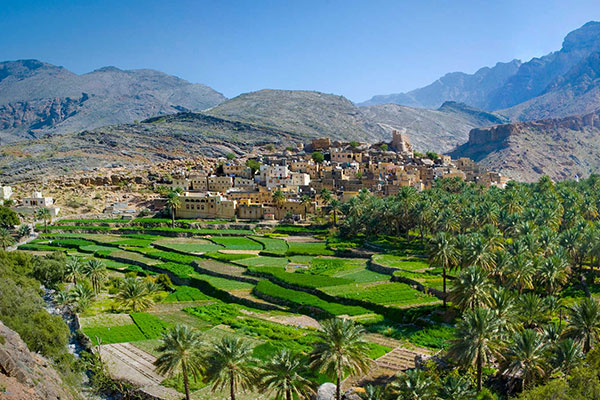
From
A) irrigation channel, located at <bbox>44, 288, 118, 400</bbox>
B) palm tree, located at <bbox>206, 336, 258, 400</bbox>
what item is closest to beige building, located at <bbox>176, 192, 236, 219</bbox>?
irrigation channel, located at <bbox>44, 288, 118, 400</bbox>

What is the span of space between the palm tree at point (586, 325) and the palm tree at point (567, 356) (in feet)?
10.2

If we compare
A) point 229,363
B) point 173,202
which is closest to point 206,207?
point 173,202

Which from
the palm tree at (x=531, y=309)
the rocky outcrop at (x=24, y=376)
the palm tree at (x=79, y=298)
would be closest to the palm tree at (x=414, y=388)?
the palm tree at (x=531, y=309)

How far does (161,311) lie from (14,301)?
47.8ft

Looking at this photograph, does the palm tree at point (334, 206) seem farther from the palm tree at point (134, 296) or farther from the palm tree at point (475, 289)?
the palm tree at point (475, 289)

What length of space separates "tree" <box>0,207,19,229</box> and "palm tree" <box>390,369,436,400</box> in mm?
88977

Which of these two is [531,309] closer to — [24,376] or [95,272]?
[24,376]

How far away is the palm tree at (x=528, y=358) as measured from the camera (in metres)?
26.2

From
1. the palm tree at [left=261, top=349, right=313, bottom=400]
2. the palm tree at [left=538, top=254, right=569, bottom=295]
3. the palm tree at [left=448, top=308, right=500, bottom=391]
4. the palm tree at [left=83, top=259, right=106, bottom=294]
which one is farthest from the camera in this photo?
the palm tree at [left=83, top=259, right=106, bottom=294]

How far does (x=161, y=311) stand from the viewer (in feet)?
168

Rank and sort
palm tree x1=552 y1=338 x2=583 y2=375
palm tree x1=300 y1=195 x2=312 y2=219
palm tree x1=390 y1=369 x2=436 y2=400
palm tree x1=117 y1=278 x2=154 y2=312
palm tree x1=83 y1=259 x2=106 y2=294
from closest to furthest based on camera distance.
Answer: palm tree x1=390 y1=369 x2=436 y2=400 → palm tree x1=552 y1=338 x2=583 y2=375 → palm tree x1=117 y1=278 x2=154 y2=312 → palm tree x1=83 y1=259 x2=106 y2=294 → palm tree x1=300 y1=195 x2=312 y2=219

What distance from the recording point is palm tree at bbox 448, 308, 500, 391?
2759 centimetres

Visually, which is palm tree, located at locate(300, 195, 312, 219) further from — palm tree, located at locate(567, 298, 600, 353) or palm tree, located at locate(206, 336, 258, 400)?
palm tree, located at locate(567, 298, 600, 353)

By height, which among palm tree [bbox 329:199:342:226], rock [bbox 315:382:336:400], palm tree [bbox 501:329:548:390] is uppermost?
palm tree [bbox 329:199:342:226]
